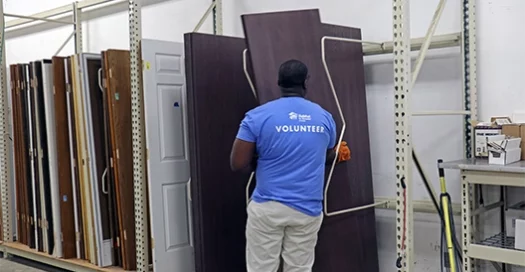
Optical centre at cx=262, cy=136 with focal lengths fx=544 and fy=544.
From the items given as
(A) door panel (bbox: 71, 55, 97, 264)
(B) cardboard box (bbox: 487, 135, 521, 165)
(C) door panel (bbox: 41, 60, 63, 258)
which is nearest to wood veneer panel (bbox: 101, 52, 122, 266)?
(A) door panel (bbox: 71, 55, 97, 264)

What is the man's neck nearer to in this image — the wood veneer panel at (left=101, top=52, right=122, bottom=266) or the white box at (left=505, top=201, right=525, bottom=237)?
the white box at (left=505, top=201, right=525, bottom=237)

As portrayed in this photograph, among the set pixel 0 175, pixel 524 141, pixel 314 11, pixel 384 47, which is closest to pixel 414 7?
pixel 384 47

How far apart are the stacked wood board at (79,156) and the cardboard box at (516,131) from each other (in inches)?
98.5

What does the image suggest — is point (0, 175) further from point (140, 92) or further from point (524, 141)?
point (524, 141)

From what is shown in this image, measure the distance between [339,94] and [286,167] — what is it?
840 mm

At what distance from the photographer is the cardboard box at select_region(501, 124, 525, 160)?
279 cm

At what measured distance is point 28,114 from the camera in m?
4.73

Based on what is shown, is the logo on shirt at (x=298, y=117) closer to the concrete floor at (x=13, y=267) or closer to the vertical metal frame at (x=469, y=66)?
the vertical metal frame at (x=469, y=66)

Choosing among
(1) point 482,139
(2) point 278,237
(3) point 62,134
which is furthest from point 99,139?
(1) point 482,139

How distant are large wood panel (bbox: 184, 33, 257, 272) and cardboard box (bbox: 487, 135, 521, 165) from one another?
1.59m

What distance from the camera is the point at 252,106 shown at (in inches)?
145

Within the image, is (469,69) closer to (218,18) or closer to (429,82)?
(429,82)

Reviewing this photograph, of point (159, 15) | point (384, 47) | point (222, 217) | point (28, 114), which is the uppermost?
point (159, 15)

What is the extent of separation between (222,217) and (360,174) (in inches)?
36.4
